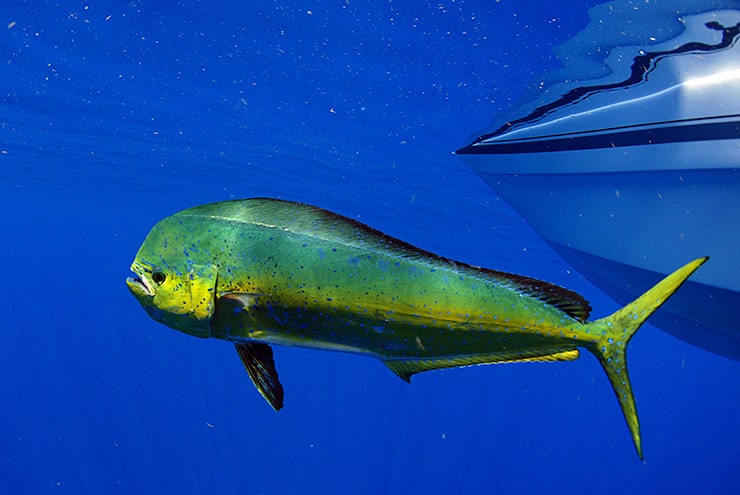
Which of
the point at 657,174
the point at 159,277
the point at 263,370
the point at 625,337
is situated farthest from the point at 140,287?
the point at 657,174

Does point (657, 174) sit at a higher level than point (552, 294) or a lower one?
lower

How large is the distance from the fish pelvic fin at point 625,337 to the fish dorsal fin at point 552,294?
→ 41 millimetres

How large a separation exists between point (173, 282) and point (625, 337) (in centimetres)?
81

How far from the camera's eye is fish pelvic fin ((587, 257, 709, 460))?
3.22ft

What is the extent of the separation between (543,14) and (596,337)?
285 inches

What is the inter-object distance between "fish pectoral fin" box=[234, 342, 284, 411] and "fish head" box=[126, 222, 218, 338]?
0.15 m

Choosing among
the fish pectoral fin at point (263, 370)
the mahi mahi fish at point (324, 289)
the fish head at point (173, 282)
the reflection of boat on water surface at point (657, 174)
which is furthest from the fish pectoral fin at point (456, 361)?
the reflection of boat on water surface at point (657, 174)

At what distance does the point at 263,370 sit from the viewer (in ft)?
3.45

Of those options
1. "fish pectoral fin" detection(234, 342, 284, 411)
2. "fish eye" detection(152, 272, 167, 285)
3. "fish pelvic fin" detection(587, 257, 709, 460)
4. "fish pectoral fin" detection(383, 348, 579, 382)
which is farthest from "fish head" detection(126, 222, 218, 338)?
"fish pelvic fin" detection(587, 257, 709, 460)

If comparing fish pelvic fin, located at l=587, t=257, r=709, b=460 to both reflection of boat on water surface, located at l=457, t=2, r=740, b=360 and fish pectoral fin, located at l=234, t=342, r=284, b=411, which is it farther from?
reflection of boat on water surface, located at l=457, t=2, r=740, b=360

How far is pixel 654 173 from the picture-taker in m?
6.57

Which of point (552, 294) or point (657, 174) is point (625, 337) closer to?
point (552, 294)

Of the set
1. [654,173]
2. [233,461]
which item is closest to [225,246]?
[654,173]

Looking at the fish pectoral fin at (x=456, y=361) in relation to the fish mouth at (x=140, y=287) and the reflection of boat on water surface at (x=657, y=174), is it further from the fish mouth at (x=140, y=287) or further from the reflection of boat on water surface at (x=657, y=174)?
the reflection of boat on water surface at (x=657, y=174)
